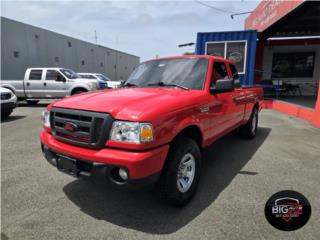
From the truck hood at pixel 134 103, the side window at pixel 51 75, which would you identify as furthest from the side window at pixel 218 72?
the side window at pixel 51 75

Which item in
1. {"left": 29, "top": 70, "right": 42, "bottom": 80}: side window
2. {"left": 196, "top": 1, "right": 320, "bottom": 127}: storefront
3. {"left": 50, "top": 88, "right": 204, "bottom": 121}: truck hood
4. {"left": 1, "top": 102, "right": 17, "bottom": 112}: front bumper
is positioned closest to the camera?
{"left": 50, "top": 88, "right": 204, "bottom": 121}: truck hood

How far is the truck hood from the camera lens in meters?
2.30

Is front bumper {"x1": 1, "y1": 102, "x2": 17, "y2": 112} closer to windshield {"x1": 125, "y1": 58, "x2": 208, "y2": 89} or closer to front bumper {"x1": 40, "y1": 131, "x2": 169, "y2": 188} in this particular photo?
windshield {"x1": 125, "y1": 58, "x2": 208, "y2": 89}

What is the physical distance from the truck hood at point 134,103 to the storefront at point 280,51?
6490mm

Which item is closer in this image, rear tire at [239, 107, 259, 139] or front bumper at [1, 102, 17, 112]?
rear tire at [239, 107, 259, 139]

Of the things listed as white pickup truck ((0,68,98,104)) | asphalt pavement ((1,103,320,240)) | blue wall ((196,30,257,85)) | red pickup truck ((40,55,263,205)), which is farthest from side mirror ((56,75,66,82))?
red pickup truck ((40,55,263,205))

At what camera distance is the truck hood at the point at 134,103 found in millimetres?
2297

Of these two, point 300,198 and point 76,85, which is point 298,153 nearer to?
point 300,198

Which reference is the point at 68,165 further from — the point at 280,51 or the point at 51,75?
the point at 280,51

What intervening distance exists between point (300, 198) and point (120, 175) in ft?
6.51

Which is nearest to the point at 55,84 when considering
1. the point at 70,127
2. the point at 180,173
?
the point at 70,127

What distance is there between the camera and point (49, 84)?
11.9 metres

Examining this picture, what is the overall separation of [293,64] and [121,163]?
17480 mm

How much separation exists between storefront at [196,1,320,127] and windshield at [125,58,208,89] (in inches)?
227
